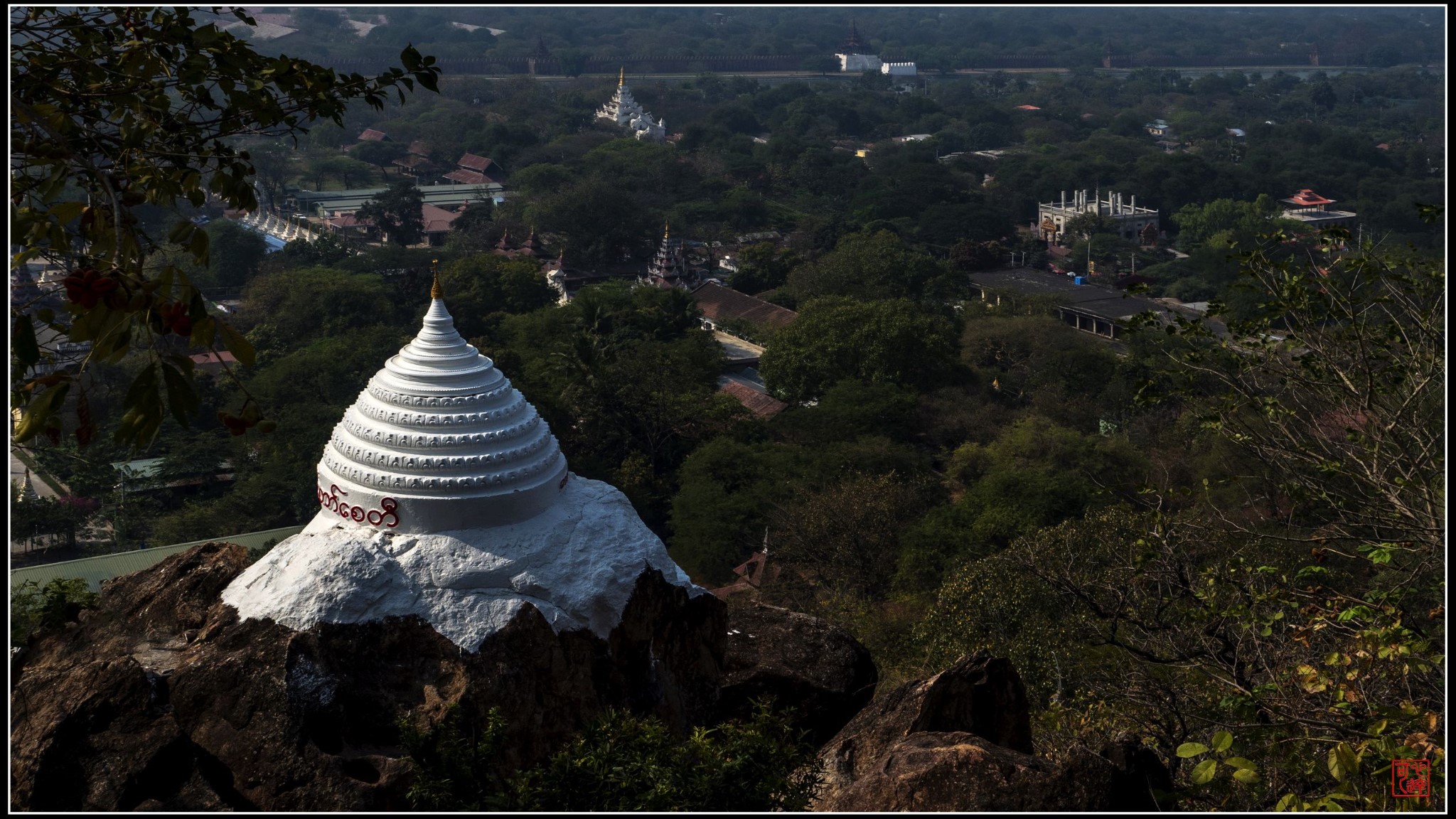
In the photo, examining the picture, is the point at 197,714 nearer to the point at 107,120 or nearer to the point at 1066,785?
the point at 107,120

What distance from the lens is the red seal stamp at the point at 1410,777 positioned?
10570 millimetres

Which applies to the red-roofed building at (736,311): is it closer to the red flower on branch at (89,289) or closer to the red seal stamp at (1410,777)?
the red seal stamp at (1410,777)

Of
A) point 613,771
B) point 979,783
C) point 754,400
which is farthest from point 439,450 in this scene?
point 754,400

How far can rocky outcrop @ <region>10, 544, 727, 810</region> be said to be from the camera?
13031 millimetres

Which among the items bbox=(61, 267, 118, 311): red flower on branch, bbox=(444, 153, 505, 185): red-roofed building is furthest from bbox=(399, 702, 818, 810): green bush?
bbox=(444, 153, 505, 185): red-roofed building

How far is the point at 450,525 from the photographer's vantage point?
16.2 metres

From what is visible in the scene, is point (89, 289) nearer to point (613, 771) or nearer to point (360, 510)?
point (613, 771)

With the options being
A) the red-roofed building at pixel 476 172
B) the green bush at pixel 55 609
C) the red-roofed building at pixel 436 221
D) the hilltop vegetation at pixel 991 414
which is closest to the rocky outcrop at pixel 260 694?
the green bush at pixel 55 609

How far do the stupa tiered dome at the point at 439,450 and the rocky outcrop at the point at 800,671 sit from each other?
10.3ft

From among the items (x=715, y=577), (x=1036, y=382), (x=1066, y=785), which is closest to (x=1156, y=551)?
(x=1066, y=785)

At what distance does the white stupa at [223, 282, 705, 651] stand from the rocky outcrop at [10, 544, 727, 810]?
24 centimetres

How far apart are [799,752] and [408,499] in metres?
5.02

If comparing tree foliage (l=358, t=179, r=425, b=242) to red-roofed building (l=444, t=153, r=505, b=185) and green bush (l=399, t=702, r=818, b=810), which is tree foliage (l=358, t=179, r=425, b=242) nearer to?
red-roofed building (l=444, t=153, r=505, b=185)

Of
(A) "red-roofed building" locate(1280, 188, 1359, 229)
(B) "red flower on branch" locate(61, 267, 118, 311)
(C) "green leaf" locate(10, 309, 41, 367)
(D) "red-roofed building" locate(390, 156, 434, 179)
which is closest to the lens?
(B) "red flower on branch" locate(61, 267, 118, 311)
